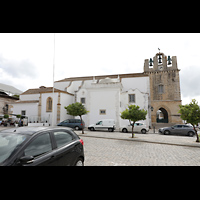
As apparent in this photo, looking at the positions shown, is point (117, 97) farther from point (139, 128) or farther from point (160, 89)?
point (160, 89)

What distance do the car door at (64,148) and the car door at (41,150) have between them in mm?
175

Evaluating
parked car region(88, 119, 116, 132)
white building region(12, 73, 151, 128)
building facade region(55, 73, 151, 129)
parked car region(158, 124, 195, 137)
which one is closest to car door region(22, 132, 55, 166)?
parked car region(88, 119, 116, 132)

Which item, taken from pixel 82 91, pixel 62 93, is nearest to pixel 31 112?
pixel 62 93

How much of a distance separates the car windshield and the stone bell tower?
1178 inches

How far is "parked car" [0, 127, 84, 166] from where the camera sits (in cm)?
241

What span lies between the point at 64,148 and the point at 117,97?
21.8 m

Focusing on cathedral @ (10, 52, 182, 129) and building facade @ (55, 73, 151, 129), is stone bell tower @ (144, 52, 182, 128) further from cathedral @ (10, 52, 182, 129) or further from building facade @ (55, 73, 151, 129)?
building facade @ (55, 73, 151, 129)

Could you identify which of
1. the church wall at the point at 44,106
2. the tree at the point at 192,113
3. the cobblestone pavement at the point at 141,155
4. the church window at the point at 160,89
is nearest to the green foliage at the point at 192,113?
the tree at the point at 192,113
